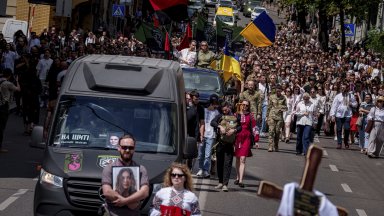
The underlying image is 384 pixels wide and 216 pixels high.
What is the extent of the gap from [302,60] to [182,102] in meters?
38.8

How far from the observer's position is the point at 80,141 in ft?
45.4

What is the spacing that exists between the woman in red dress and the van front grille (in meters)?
7.20

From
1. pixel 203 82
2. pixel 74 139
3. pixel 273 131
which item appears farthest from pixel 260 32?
pixel 74 139

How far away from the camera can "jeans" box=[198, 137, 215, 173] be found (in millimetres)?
21016

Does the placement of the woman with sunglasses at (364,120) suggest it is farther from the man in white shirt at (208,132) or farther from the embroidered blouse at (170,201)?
the embroidered blouse at (170,201)

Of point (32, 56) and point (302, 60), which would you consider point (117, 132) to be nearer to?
point (32, 56)

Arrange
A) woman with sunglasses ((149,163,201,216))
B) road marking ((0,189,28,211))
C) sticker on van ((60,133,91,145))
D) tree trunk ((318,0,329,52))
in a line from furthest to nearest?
tree trunk ((318,0,329,52)), road marking ((0,189,28,211)), sticker on van ((60,133,91,145)), woman with sunglasses ((149,163,201,216))

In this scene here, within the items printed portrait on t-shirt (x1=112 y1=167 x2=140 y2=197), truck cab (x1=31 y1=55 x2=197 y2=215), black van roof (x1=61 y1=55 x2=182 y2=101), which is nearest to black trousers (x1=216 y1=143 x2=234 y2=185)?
truck cab (x1=31 y1=55 x2=197 y2=215)

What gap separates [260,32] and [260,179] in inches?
443

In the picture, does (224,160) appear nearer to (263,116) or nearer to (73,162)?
(73,162)

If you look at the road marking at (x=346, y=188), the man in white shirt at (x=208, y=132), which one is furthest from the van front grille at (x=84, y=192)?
the road marking at (x=346, y=188)

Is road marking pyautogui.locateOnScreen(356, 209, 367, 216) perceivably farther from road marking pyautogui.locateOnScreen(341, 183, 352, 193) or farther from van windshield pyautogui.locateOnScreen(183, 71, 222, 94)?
van windshield pyautogui.locateOnScreen(183, 71, 222, 94)

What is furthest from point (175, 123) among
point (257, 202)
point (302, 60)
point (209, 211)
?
point (302, 60)

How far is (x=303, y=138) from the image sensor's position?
27.4m
